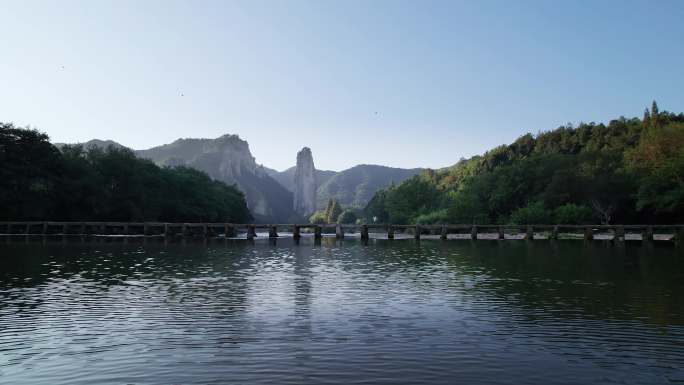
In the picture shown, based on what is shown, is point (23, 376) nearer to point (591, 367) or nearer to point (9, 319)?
point (9, 319)

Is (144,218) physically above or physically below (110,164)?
below

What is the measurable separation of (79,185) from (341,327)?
73700 mm

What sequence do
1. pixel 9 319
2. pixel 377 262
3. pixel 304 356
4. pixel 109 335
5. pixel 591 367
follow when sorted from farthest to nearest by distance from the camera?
pixel 377 262 < pixel 9 319 < pixel 109 335 < pixel 304 356 < pixel 591 367

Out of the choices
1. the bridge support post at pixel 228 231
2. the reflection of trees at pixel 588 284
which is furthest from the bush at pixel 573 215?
the bridge support post at pixel 228 231

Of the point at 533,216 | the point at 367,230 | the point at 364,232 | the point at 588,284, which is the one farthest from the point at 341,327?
the point at 533,216

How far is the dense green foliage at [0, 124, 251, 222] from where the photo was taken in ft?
241

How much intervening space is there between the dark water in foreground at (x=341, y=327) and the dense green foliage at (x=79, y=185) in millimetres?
47548

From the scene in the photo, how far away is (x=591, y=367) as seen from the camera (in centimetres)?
1244

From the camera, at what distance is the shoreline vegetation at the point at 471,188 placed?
246ft

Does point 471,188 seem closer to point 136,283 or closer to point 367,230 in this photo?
point 367,230

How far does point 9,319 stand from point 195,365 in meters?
8.63

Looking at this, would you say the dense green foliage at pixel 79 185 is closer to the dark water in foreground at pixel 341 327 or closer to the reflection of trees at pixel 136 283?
the reflection of trees at pixel 136 283

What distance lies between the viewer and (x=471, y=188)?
114 m

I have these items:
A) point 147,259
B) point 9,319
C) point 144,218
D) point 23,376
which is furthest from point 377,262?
point 144,218
